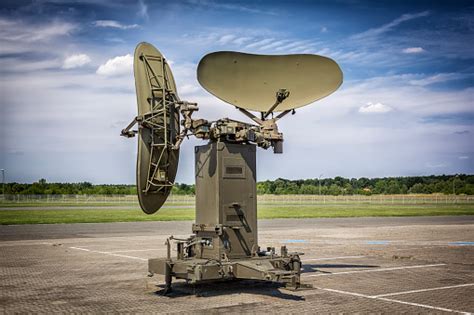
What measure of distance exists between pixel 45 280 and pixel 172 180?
191 inches

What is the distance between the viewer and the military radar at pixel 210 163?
12.3 metres

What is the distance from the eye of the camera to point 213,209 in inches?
493

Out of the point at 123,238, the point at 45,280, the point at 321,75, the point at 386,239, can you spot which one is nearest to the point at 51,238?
the point at 123,238

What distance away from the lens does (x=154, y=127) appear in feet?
41.3

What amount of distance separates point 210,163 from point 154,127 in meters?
1.54

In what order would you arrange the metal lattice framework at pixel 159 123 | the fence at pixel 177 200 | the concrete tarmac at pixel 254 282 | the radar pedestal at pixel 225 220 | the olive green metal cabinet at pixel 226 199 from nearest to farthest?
the concrete tarmac at pixel 254 282 < the radar pedestal at pixel 225 220 < the olive green metal cabinet at pixel 226 199 < the metal lattice framework at pixel 159 123 < the fence at pixel 177 200

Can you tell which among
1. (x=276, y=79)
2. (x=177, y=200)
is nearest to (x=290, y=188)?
(x=177, y=200)

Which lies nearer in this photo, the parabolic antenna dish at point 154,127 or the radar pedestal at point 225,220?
the radar pedestal at point 225,220

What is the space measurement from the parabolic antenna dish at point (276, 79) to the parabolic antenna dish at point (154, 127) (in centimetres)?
150

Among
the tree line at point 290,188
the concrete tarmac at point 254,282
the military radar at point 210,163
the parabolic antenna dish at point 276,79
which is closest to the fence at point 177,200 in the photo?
the tree line at point 290,188

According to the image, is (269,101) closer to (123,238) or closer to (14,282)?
(14,282)

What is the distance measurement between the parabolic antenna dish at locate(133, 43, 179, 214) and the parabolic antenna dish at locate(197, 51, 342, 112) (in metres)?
→ 1.50

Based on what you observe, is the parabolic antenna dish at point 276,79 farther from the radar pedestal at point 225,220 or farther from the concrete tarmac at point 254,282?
the concrete tarmac at point 254,282

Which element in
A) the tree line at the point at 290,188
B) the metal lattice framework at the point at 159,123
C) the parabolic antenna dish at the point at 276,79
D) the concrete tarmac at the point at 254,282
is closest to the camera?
the concrete tarmac at the point at 254,282
